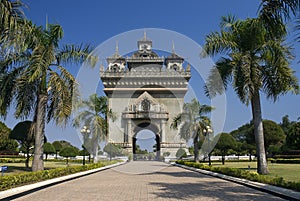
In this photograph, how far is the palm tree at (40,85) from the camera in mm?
14570

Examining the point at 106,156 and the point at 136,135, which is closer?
the point at 106,156

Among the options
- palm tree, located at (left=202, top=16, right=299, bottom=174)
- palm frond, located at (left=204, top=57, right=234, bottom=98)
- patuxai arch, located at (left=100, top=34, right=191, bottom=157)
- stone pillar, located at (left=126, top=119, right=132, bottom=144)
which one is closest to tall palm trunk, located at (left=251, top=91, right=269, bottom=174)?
palm tree, located at (left=202, top=16, right=299, bottom=174)

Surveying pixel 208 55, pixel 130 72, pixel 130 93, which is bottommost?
pixel 208 55

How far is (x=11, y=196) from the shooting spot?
8969 millimetres

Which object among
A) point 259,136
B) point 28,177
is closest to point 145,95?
point 259,136

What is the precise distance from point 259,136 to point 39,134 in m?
11.4

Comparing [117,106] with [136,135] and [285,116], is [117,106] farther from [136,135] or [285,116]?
[285,116]

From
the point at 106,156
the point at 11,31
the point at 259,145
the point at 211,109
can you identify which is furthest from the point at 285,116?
A: the point at 11,31

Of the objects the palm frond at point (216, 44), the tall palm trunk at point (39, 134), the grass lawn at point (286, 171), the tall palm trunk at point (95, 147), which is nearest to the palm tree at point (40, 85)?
the tall palm trunk at point (39, 134)

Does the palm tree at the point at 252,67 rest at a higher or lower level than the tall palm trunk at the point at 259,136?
higher

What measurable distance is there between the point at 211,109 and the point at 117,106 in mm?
31335

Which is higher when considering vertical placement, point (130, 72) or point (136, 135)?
point (130, 72)

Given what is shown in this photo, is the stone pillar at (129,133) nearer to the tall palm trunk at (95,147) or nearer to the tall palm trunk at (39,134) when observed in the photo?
the tall palm trunk at (95,147)

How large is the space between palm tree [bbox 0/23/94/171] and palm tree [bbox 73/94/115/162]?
12738mm
